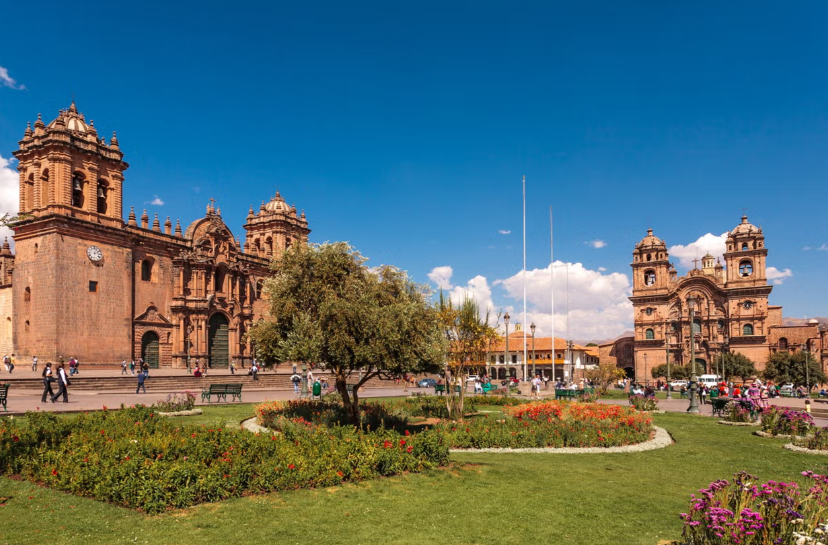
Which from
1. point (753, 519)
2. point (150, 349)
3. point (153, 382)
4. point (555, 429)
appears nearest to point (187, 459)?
point (753, 519)

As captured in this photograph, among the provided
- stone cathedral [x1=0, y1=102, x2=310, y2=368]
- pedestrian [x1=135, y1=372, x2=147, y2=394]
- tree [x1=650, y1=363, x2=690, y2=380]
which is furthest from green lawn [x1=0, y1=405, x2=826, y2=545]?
tree [x1=650, y1=363, x2=690, y2=380]

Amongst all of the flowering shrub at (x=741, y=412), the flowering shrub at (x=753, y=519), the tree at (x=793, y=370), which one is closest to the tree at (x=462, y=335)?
the flowering shrub at (x=741, y=412)

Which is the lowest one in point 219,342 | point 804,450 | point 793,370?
point 793,370

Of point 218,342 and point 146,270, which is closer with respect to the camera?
point 146,270

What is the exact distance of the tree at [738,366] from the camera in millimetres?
57812

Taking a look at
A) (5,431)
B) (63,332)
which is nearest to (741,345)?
(63,332)

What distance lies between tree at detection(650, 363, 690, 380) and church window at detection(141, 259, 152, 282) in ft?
167

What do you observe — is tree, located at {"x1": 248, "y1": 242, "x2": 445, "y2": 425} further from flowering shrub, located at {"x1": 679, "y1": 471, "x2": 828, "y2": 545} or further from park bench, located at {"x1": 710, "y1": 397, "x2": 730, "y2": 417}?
park bench, located at {"x1": 710, "y1": 397, "x2": 730, "y2": 417}

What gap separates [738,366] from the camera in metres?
58.4

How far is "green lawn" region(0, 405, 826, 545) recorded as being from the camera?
258 inches

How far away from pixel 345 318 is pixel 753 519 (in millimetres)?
9026

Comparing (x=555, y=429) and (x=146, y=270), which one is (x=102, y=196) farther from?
(x=555, y=429)

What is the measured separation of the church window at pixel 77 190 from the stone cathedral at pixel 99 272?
0.23ft

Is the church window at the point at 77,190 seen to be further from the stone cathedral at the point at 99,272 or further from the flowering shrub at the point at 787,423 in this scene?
the flowering shrub at the point at 787,423
